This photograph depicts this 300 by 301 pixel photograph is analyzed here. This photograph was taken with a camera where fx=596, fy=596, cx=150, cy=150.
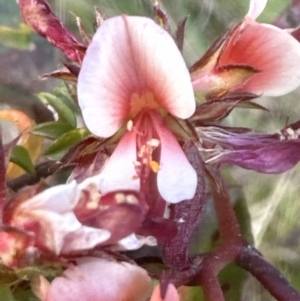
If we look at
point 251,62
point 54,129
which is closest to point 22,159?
point 54,129

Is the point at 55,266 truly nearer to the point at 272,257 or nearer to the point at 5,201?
the point at 5,201

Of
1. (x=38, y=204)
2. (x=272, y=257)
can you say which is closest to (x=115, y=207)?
(x=38, y=204)

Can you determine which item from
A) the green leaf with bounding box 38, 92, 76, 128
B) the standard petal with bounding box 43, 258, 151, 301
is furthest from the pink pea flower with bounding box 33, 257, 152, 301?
the green leaf with bounding box 38, 92, 76, 128

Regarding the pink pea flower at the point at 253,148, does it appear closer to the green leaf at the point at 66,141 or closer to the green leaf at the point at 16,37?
the green leaf at the point at 66,141

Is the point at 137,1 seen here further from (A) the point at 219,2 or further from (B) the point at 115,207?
(B) the point at 115,207

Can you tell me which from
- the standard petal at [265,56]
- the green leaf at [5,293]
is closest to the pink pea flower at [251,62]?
the standard petal at [265,56]

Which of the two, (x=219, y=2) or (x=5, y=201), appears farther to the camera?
(x=219, y=2)

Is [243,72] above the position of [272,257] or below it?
above
